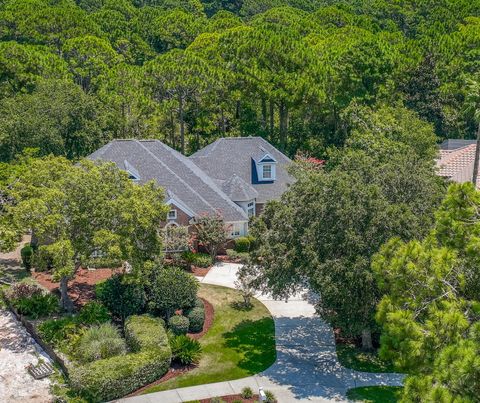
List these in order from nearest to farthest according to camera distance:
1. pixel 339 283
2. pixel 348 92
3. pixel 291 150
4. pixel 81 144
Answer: pixel 339 283 → pixel 81 144 → pixel 348 92 → pixel 291 150

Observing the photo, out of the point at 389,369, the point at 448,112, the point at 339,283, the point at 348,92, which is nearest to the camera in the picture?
the point at 339,283

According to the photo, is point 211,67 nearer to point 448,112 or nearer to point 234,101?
point 234,101

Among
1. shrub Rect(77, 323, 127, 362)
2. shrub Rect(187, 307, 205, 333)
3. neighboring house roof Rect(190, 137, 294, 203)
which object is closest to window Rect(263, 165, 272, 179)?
neighboring house roof Rect(190, 137, 294, 203)

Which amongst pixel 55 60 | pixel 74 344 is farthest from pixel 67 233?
pixel 55 60

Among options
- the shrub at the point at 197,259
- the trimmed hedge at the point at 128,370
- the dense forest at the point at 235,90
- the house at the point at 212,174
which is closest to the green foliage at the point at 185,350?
the trimmed hedge at the point at 128,370

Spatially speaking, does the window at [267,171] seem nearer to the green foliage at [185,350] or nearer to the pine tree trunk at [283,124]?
the pine tree trunk at [283,124]

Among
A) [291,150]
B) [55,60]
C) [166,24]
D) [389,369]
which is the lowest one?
[389,369]

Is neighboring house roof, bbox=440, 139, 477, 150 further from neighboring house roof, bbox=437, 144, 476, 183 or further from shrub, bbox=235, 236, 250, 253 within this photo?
shrub, bbox=235, 236, 250, 253
